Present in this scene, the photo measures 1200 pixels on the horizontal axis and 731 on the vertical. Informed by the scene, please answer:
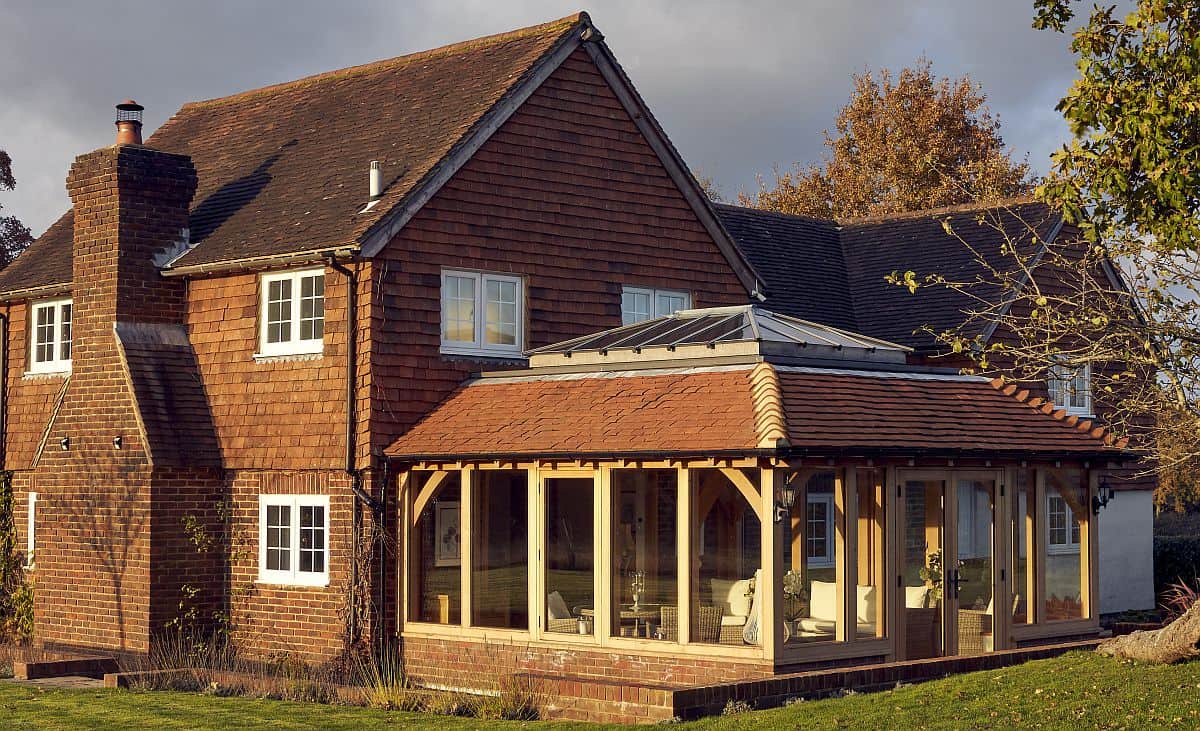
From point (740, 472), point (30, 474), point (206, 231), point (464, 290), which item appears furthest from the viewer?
point (30, 474)

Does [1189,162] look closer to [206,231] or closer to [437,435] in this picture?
[437,435]

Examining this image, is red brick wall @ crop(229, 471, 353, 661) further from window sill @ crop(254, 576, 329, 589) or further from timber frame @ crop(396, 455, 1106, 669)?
timber frame @ crop(396, 455, 1106, 669)

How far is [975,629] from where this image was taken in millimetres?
19812

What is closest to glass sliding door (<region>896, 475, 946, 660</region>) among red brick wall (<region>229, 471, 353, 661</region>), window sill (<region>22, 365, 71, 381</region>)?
red brick wall (<region>229, 471, 353, 661</region>)

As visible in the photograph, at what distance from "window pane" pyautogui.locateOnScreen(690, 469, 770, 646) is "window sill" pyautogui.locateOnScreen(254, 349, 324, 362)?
6.38 m

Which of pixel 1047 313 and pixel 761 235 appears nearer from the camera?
pixel 1047 313

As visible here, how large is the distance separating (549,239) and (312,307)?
12.2 feet

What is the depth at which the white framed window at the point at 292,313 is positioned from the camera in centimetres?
2219

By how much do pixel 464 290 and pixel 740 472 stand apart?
6.45 meters

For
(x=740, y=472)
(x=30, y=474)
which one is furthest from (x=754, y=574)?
(x=30, y=474)

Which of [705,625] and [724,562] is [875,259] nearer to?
[724,562]

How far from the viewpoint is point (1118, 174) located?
1410 centimetres

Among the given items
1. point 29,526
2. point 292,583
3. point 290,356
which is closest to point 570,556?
point 292,583

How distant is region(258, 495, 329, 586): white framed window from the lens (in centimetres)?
2189
